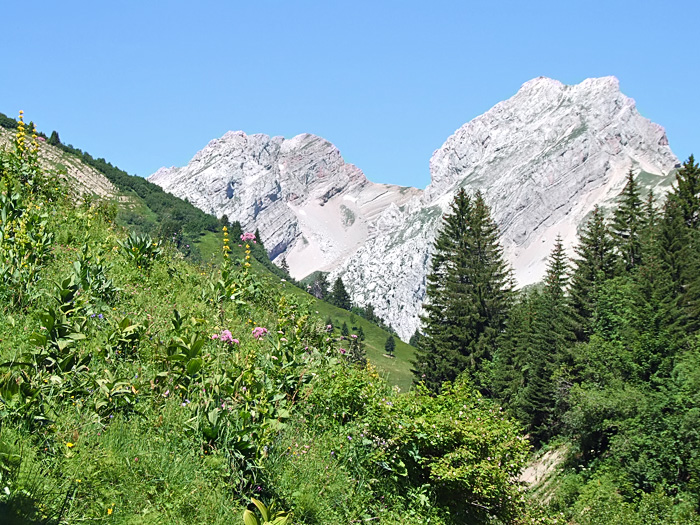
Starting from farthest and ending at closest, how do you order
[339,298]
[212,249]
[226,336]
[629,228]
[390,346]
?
[339,298]
[390,346]
[212,249]
[629,228]
[226,336]

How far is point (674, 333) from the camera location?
33156mm

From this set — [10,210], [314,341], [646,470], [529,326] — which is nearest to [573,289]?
[529,326]

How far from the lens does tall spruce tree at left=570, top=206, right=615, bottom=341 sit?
45062mm

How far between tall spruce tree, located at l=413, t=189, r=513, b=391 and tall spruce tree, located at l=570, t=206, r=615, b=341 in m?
5.41

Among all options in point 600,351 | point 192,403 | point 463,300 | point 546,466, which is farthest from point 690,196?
point 192,403

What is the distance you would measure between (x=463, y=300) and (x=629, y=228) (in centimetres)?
1609

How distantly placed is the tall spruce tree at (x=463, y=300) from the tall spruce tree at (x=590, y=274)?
541cm

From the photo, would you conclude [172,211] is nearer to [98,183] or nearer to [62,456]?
[98,183]

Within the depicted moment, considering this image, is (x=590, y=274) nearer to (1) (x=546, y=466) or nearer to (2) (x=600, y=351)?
(2) (x=600, y=351)

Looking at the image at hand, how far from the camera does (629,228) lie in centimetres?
4803

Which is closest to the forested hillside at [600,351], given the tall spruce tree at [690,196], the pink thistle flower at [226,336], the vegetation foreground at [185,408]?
the tall spruce tree at [690,196]

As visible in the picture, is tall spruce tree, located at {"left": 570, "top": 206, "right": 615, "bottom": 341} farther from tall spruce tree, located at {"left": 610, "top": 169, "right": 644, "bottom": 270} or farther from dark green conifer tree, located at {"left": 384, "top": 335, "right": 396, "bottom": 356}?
dark green conifer tree, located at {"left": 384, "top": 335, "right": 396, "bottom": 356}

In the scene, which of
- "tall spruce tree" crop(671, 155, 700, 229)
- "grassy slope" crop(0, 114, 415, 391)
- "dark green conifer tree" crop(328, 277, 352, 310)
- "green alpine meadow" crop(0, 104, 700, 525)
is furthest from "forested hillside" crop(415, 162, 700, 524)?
"dark green conifer tree" crop(328, 277, 352, 310)

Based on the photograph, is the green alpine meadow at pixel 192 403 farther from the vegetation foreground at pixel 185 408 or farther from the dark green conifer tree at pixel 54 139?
the dark green conifer tree at pixel 54 139
